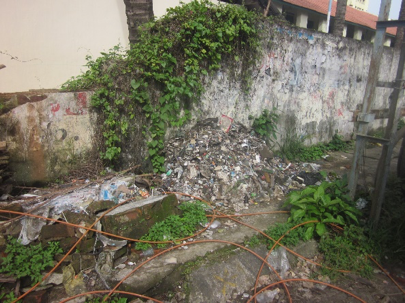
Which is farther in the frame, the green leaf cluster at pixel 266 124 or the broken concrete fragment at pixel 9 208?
the green leaf cluster at pixel 266 124

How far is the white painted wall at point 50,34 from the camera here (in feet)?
21.0

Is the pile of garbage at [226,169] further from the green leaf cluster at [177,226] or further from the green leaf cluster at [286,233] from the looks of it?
the green leaf cluster at [286,233]

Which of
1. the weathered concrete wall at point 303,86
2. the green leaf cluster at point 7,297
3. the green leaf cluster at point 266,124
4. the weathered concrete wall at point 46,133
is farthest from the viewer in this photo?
the green leaf cluster at point 266,124

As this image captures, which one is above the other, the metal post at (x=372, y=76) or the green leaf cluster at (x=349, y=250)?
the metal post at (x=372, y=76)

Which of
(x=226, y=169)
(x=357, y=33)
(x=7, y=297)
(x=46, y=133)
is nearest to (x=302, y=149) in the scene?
(x=226, y=169)

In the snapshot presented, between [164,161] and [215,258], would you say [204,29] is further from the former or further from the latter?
[215,258]

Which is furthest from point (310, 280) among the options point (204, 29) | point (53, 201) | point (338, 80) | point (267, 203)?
point (338, 80)

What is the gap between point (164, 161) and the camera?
4.28m

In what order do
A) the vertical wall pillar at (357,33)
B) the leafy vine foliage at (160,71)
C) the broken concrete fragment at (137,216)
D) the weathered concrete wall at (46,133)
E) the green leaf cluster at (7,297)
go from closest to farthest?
the green leaf cluster at (7,297)
the broken concrete fragment at (137,216)
the weathered concrete wall at (46,133)
the leafy vine foliage at (160,71)
the vertical wall pillar at (357,33)

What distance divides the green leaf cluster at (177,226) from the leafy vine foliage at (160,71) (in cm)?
108

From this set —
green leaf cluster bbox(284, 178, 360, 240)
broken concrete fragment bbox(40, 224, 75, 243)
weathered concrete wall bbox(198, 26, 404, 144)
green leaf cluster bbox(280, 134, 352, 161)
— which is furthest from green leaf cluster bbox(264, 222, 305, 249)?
green leaf cluster bbox(280, 134, 352, 161)

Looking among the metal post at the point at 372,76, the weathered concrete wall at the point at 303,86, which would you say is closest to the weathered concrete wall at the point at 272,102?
the weathered concrete wall at the point at 303,86

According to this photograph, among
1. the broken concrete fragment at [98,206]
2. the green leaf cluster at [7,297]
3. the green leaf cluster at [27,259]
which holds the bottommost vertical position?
the green leaf cluster at [7,297]

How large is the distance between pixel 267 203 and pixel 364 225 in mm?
1279
